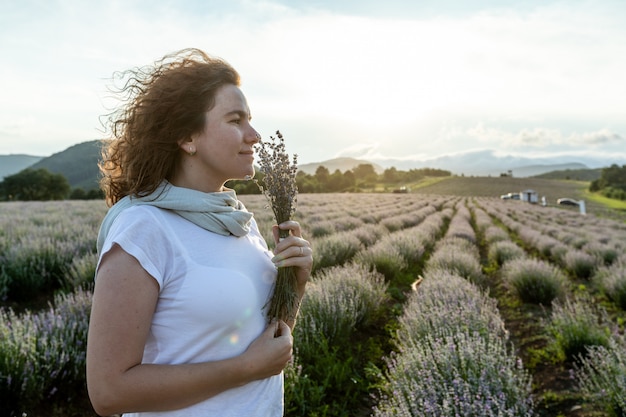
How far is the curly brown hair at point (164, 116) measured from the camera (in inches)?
56.3

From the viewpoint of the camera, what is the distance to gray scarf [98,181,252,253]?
52.6 inches

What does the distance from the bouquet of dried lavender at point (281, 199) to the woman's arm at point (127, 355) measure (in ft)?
1.27

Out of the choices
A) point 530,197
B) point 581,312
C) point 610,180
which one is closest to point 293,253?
point 581,312

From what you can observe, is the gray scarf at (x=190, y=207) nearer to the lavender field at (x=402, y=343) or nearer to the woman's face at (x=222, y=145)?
the woman's face at (x=222, y=145)

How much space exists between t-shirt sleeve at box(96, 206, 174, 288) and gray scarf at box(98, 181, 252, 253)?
0.08 m

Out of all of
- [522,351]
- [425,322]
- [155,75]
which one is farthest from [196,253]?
[522,351]

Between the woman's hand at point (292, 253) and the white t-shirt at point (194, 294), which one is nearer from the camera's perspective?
the white t-shirt at point (194, 294)

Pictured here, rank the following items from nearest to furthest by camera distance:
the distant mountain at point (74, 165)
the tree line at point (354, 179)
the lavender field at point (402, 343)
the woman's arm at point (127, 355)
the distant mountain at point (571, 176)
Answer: the woman's arm at point (127, 355), the lavender field at point (402, 343), the tree line at point (354, 179), the distant mountain at point (571, 176), the distant mountain at point (74, 165)

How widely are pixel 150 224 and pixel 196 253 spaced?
166mm

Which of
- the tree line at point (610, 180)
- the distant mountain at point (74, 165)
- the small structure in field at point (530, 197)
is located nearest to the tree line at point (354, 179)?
the small structure in field at point (530, 197)

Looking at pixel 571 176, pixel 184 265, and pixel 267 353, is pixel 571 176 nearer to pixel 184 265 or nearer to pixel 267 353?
pixel 267 353

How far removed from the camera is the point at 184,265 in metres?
1.25

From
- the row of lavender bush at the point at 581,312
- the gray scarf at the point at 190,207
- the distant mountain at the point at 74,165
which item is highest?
the distant mountain at the point at 74,165

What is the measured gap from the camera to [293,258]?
4.97 ft
